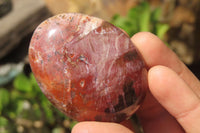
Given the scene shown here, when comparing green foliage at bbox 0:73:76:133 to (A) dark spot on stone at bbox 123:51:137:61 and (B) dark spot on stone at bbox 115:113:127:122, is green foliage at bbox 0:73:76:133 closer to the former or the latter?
(B) dark spot on stone at bbox 115:113:127:122

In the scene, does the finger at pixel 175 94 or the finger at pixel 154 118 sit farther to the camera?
the finger at pixel 154 118

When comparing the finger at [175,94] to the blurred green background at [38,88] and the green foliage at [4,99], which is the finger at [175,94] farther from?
the green foliage at [4,99]

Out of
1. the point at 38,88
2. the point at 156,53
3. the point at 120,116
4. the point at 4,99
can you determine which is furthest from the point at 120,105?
the point at 4,99

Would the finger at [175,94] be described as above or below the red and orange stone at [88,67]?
below

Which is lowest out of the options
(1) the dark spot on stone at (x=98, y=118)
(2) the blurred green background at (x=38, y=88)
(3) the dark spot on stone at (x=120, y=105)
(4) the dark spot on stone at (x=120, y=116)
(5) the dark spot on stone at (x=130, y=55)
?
(2) the blurred green background at (x=38, y=88)

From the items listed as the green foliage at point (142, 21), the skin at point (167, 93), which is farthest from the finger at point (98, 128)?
the green foliage at point (142, 21)

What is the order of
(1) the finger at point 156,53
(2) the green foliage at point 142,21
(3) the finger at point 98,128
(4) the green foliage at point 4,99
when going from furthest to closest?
1. (2) the green foliage at point 142,21
2. (4) the green foliage at point 4,99
3. (1) the finger at point 156,53
4. (3) the finger at point 98,128
